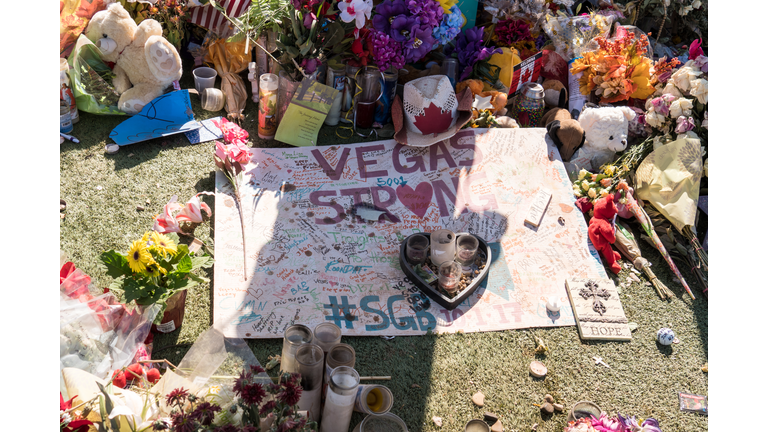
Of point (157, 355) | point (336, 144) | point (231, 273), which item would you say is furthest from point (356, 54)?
A: point (157, 355)

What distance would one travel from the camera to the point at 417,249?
3.12m

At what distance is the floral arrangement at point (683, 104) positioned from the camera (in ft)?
11.6

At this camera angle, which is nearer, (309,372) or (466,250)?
(309,372)

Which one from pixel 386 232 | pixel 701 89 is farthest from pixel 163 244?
pixel 701 89

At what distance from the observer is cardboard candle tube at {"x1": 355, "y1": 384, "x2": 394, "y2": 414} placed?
235 centimetres

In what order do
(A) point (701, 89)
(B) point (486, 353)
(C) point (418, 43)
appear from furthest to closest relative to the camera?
1. (C) point (418, 43)
2. (A) point (701, 89)
3. (B) point (486, 353)

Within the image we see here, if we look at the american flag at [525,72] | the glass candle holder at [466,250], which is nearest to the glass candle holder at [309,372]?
the glass candle holder at [466,250]

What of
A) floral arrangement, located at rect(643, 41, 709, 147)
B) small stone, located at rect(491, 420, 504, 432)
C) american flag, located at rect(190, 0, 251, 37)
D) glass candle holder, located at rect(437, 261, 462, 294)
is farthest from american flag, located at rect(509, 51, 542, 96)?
small stone, located at rect(491, 420, 504, 432)

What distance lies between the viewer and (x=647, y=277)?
10.9 ft

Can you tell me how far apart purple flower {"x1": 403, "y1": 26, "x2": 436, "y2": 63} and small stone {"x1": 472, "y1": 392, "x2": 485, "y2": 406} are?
2.41 m

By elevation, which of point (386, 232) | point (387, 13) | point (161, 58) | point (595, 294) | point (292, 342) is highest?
point (387, 13)

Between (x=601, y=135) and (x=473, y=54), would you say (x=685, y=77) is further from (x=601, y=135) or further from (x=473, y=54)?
(x=473, y=54)

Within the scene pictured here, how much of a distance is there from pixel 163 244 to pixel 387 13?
2.27 meters

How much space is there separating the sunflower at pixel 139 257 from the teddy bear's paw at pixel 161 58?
1978 mm
